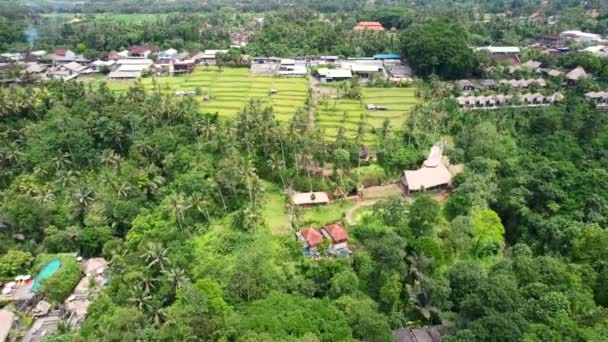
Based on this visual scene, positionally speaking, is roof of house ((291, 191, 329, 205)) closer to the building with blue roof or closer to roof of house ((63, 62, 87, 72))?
the building with blue roof

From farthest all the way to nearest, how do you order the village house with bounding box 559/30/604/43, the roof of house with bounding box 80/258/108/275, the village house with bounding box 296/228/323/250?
the village house with bounding box 559/30/604/43
the roof of house with bounding box 80/258/108/275
the village house with bounding box 296/228/323/250

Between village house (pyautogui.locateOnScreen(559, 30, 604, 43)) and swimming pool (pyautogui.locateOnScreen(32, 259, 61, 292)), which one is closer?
swimming pool (pyautogui.locateOnScreen(32, 259, 61, 292))

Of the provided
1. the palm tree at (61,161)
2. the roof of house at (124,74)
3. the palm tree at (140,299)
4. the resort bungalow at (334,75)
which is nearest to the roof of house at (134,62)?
the roof of house at (124,74)

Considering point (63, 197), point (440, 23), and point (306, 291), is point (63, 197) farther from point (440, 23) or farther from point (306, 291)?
point (440, 23)

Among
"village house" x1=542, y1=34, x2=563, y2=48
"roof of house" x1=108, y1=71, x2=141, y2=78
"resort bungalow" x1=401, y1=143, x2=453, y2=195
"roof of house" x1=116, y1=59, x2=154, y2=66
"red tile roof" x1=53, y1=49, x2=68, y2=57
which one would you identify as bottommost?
"resort bungalow" x1=401, y1=143, x2=453, y2=195

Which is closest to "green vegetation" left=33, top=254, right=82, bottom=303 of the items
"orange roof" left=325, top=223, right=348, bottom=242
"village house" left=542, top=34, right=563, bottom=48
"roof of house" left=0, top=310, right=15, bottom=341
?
"roof of house" left=0, top=310, right=15, bottom=341

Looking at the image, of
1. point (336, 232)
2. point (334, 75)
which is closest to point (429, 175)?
point (336, 232)

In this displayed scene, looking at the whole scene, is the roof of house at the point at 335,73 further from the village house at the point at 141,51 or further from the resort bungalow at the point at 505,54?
the village house at the point at 141,51

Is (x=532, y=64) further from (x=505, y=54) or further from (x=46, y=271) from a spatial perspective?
(x=46, y=271)
